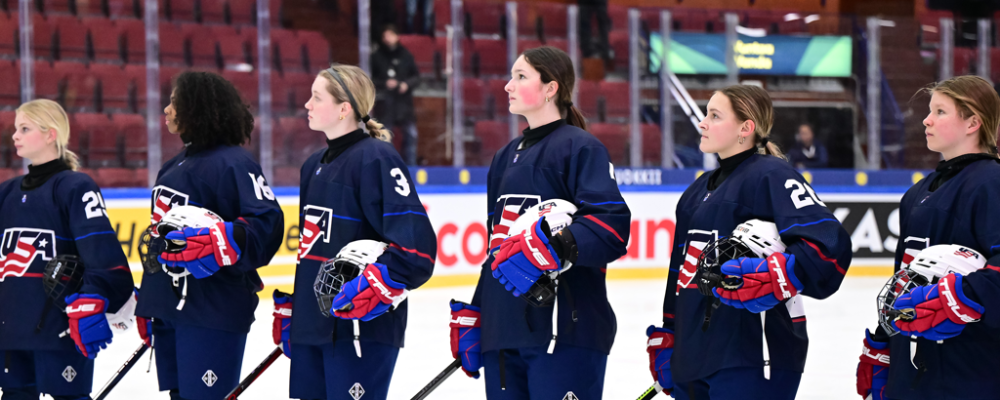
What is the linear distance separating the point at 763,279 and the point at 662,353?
475 millimetres

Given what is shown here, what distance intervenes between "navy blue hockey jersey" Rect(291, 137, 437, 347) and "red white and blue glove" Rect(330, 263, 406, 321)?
6 cm

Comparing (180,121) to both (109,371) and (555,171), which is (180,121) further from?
(109,371)

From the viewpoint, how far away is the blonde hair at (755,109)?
106 inches

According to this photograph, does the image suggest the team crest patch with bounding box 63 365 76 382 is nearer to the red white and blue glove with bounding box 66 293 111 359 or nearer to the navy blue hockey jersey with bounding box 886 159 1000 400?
the red white and blue glove with bounding box 66 293 111 359

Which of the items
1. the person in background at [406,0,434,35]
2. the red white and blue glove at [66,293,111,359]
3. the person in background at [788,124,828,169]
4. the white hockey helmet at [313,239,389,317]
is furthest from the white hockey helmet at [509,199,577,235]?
the person in background at [788,124,828,169]

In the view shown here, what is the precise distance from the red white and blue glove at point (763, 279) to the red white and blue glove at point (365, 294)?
3.11 ft

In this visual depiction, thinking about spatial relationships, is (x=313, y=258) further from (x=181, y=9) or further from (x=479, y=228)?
(x=181, y=9)

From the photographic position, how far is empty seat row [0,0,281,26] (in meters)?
→ 8.33

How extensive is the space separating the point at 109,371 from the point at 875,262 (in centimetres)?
740

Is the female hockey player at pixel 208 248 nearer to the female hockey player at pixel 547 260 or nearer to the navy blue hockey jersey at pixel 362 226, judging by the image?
the navy blue hockey jersey at pixel 362 226

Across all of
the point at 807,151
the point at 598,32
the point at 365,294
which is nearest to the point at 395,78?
the point at 598,32

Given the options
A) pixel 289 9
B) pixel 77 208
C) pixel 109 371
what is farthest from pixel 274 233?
pixel 289 9

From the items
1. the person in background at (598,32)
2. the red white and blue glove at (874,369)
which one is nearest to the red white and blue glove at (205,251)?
the red white and blue glove at (874,369)

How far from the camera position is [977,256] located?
2447 mm
